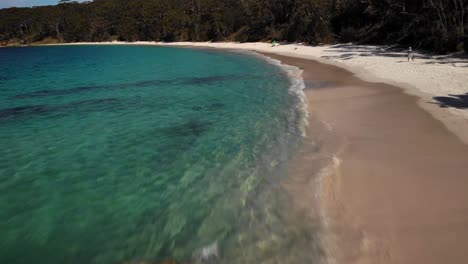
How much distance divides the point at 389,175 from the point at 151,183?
18.2ft

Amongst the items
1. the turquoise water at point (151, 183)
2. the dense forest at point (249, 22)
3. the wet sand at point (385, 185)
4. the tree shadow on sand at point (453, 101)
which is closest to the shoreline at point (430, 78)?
the tree shadow on sand at point (453, 101)

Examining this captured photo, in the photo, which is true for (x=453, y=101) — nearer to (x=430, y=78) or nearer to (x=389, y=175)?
(x=430, y=78)

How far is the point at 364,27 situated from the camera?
4278 centimetres

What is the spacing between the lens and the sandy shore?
17.1 feet

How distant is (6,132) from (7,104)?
7466 millimetres

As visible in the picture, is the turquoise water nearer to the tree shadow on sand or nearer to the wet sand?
the wet sand

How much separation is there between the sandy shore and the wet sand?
0.02 metres

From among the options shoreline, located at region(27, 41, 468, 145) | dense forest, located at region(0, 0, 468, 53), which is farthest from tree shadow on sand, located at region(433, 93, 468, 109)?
dense forest, located at region(0, 0, 468, 53)

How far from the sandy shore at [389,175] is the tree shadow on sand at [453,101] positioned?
0.06 m

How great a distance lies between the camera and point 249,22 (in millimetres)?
72125

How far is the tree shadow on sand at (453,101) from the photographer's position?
1185cm

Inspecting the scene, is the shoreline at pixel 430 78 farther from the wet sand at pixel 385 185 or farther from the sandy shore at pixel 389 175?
the wet sand at pixel 385 185

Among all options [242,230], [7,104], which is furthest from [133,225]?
[7,104]

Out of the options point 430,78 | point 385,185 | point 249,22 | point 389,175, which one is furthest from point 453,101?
point 249,22
